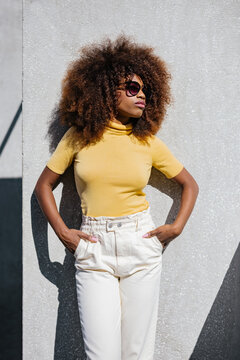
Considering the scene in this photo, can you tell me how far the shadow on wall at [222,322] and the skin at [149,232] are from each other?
649 mm

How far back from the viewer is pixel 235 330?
2.50 meters

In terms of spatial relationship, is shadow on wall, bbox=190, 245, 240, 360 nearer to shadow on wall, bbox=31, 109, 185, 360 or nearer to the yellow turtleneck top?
shadow on wall, bbox=31, 109, 185, 360

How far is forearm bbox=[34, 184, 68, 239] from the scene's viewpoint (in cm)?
192

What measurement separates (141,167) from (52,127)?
69 centimetres

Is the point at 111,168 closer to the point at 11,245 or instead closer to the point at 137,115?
the point at 137,115

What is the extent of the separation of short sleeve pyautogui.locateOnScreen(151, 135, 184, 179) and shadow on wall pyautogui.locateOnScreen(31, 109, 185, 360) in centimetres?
24

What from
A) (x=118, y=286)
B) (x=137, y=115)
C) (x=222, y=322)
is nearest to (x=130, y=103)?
(x=137, y=115)

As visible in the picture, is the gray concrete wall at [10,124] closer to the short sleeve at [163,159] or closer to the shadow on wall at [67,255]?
the shadow on wall at [67,255]

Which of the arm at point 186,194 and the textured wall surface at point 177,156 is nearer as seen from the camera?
the arm at point 186,194

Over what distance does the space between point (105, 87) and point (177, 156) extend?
2.40 feet

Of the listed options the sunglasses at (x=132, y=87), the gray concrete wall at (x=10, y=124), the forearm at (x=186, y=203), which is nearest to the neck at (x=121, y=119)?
the sunglasses at (x=132, y=87)

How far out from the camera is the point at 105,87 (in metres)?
1.82

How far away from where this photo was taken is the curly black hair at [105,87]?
1.84 meters

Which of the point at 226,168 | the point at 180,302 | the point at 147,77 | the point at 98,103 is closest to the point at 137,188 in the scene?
the point at 98,103
